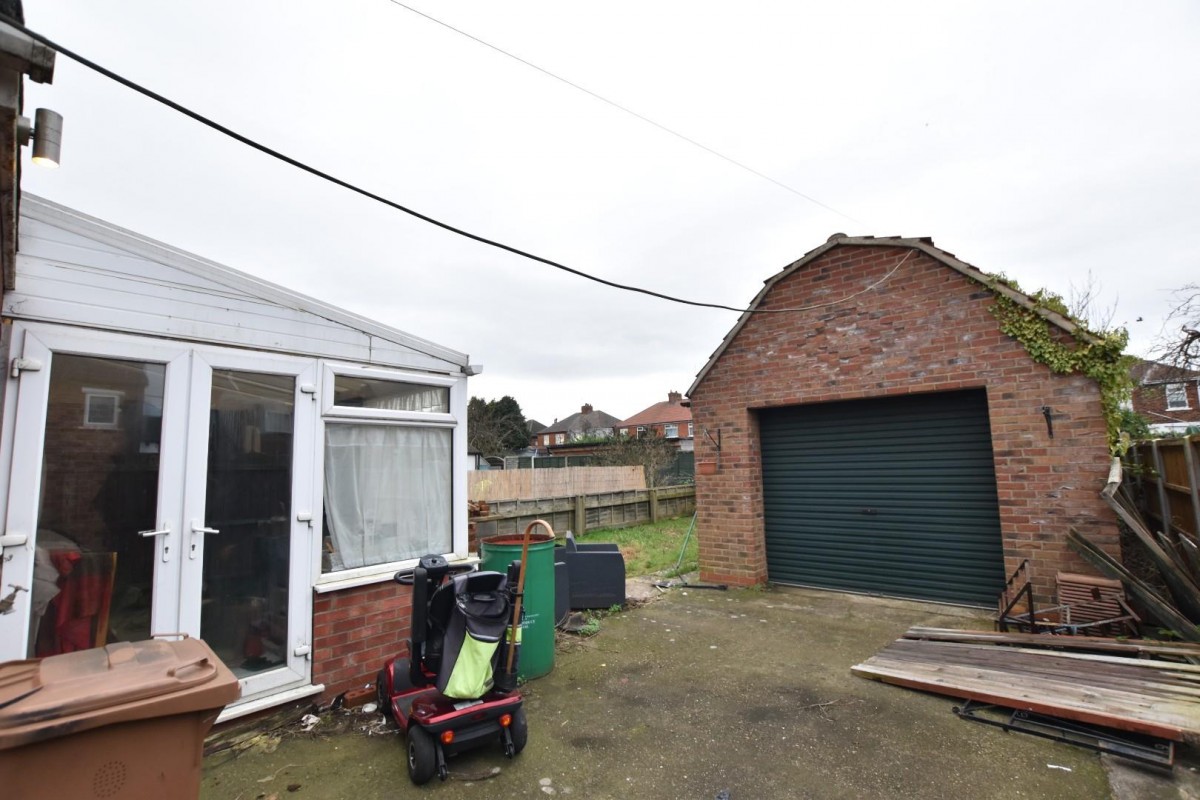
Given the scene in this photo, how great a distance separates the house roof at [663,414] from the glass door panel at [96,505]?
44.6 m

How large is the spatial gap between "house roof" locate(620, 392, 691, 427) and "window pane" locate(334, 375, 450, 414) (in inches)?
1685

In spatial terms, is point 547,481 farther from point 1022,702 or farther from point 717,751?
point 1022,702

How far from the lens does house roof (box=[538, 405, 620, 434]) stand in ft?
185

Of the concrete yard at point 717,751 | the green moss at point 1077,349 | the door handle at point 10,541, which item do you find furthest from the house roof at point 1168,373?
the door handle at point 10,541

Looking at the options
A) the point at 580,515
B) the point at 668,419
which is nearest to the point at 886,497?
the point at 580,515

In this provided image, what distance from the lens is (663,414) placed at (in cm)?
4956

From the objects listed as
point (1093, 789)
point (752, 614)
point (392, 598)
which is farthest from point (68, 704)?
point (752, 614)

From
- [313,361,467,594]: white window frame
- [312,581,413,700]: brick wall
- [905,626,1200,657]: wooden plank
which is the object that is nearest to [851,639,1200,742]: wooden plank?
[905,626,1200,657]: wooden plank

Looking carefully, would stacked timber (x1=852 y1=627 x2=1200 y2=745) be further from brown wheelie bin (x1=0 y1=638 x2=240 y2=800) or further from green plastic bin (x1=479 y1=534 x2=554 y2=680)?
brown wheelie bin (x1=0 y1=638 x2=240 y2=800)

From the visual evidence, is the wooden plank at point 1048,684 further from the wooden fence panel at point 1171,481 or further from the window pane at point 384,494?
the window pane at point 384,494

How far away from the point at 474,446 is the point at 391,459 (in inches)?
1075

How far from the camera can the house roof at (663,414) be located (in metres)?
48.3

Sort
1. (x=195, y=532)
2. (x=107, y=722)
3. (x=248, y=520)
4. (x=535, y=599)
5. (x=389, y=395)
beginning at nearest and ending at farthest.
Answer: (x=107, y=722) → (x=195, y=532) → (x=248, y=520) → (x=535, y=599) → (x=389, y=395)

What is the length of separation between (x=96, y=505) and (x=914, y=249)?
8.17 metres
